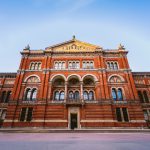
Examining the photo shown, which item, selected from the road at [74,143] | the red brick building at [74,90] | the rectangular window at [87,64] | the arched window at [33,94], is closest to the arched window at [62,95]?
the red brick building at [74,90]

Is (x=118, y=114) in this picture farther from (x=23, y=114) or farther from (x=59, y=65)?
(x=23, y=114)

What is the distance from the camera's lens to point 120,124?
20.6 metres

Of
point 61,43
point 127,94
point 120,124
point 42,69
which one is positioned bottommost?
point 120,124

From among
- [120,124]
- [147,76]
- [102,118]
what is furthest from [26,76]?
[147,76]

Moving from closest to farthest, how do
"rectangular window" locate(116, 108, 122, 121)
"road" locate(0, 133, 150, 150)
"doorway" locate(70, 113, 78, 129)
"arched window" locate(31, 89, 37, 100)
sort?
"road" locate(0, 133, 150, 150) → "rectangular window" locate(116, 108, 122, 121) → "doorway" locate(70, 113, 78, 129) → "arched window" locate(31, 89, 37, 100)

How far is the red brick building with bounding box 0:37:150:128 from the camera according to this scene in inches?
824

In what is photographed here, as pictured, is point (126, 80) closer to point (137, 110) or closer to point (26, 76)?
point (137, 110)

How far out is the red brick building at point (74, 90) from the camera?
20938 millimetres

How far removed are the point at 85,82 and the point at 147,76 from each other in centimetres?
1455

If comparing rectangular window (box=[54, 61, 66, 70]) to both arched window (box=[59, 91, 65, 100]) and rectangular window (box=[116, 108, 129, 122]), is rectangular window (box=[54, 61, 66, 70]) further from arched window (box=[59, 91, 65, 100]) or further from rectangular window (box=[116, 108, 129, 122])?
rectangular window (box=[116, 108, 129, 122])

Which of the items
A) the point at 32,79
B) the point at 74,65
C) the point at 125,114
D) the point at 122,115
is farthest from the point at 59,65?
the point at 125,114

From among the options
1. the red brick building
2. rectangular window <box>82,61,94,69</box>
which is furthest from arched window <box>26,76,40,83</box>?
rectangular window <box>82,61,94,69</box>

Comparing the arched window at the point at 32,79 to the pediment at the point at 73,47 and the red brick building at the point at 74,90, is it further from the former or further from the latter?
the pediment at the point at 73,47

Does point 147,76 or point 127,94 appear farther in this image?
point 147,76
